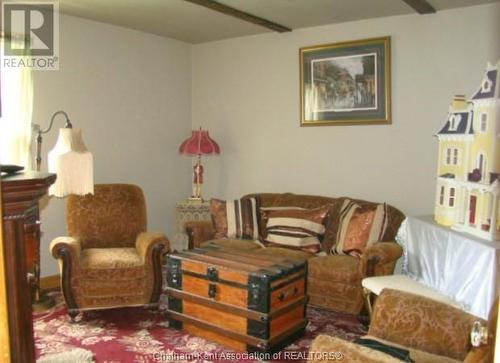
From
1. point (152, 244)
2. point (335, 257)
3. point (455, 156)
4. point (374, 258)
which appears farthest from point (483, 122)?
point (152, 244)

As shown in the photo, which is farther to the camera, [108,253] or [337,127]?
[337,127]

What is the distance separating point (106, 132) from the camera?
463 cm

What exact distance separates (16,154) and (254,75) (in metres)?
2.45

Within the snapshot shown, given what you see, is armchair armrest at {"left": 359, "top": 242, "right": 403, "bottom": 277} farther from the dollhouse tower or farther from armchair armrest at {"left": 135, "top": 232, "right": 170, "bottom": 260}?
armchair armrest at {"left": 135, "top": 232, "right": 170, "bottom": 260}

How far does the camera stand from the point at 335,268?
352 cm

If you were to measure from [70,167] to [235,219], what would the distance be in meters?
1.71

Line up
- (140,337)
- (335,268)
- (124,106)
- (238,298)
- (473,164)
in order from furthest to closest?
1. (124,106)
2. (335,268)
3. (140,337)
4. (238,298)
5. (473,164)

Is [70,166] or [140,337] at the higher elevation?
[70,166]

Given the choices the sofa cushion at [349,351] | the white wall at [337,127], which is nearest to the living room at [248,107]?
the white wall at [337,127]

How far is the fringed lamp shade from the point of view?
118 inches

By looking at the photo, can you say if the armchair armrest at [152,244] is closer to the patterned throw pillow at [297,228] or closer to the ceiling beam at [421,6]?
the patterned throw pillow at [297,228]

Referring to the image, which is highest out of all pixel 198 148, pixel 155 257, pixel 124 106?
pixel 124 106

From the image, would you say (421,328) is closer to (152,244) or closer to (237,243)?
(152,244)

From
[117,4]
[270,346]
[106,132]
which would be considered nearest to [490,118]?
[270,346]
